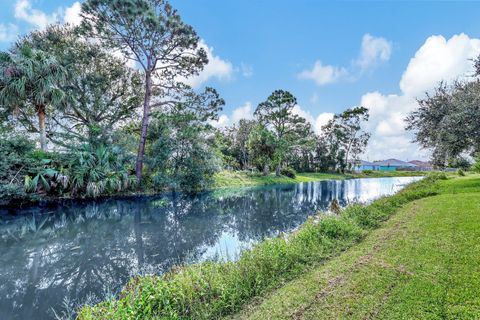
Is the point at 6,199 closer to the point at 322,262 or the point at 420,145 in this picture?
the point at 322,262

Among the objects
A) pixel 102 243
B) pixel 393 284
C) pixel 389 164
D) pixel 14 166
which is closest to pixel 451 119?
pixel 393 284

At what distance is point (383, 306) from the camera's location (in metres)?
2.80

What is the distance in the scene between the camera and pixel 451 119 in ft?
36.6

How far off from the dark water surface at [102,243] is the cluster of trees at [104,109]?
9.28 feet

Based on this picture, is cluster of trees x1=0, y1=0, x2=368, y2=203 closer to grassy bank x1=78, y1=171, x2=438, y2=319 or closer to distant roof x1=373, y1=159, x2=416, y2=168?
grassy bank x1=78, y1=171, x2=438, y2=319

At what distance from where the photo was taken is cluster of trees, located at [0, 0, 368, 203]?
1342 centimetres

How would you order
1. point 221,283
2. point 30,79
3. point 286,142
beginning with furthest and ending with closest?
point 286,142 < point 30,79 < point 221,283

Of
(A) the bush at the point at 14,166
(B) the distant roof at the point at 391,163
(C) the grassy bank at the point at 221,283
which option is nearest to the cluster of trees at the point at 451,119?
(C) the grassy bank at the point at 221,283

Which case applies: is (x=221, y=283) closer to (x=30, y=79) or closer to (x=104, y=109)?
(x=30, y=79)

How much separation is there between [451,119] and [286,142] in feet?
60.8

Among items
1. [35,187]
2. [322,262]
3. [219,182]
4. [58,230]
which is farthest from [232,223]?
[219,182]

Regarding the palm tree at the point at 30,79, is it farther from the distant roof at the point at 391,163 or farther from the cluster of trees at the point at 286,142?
the distant roof at the point at 391,163

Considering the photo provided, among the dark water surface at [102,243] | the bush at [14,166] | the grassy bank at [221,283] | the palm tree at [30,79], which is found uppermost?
the palm tree at [30,79]

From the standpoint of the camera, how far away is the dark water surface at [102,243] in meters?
4.43
